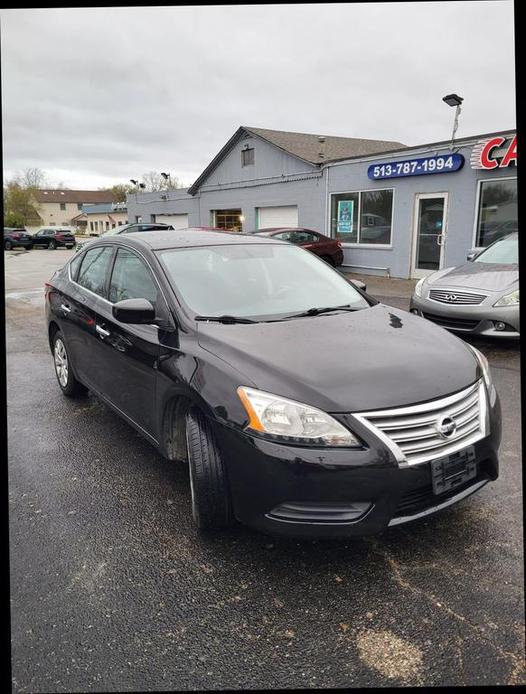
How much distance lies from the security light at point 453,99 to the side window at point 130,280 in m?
12.4

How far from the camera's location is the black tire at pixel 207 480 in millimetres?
2393

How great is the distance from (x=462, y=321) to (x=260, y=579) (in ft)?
15.8

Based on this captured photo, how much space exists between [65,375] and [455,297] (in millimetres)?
4718

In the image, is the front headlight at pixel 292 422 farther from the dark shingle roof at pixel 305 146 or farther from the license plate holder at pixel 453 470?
the dark shingle roof at pixel 305 146

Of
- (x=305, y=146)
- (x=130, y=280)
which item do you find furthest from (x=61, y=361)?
(x=305, y=146)

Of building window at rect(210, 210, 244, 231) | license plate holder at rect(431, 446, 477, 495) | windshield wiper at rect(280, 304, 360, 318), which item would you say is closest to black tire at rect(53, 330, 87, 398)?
windshield wiper at rect(280, 304, 360, 318)

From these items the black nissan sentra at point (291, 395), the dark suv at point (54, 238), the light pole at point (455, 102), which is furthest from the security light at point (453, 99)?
the dark suv at point (54, 238)

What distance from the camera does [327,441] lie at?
7.02 feet

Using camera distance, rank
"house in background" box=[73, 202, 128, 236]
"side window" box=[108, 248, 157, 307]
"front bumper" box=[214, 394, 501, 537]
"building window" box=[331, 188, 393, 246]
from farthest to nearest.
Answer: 1. "house in background" box=[73, 202, 128, 236]
2. "building window" box=[331, 188, 393, 246]
3. "side window" box=[108, 248, 157, 307]
4. "front bumper" box=[214, 394, 501, 537]

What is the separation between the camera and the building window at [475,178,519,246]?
480 inches

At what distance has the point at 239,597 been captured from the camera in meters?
2.21

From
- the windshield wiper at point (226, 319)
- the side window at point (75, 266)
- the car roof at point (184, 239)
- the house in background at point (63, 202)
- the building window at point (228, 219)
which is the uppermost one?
the house in background at point (63, 202)

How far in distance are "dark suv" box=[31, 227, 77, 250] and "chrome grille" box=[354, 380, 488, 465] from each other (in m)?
37.2

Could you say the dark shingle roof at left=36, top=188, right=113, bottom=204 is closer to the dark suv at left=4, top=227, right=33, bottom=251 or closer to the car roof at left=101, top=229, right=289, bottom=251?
the dark suv at left=4, top=227, right=33, bottom=251
